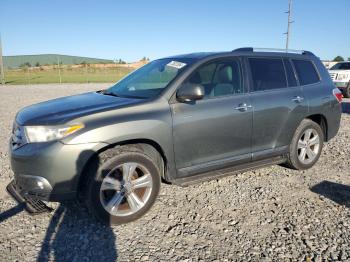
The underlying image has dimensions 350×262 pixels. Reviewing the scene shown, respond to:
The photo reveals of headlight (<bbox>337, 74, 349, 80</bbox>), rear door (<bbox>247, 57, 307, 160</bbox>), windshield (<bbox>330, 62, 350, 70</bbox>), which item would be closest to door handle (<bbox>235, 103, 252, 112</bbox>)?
rear door (<bbox>247, 57, 307, 160</bbox>)

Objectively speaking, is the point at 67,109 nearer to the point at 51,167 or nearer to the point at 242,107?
the point at 51,167

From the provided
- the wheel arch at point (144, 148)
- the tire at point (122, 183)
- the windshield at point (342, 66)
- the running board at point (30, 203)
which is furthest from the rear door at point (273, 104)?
the windshield at point (342, 66)

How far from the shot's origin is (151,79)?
4.20 meters

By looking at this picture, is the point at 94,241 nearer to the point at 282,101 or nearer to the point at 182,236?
the point at 182,236

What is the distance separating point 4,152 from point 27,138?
3.30 metres

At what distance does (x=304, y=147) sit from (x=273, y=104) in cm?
112

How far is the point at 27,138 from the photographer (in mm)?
Answer: 3135

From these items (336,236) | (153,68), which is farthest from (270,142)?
(153,68)

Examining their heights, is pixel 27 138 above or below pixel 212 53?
below

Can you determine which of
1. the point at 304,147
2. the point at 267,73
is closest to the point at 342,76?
the point at 304,147

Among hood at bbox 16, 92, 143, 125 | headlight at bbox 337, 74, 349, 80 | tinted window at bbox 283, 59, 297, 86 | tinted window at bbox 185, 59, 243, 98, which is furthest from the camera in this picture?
headlight at bbox 337, 74, 349, 80

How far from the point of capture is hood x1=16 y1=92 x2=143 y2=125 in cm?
317

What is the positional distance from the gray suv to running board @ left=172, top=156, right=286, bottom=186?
13 millimetres

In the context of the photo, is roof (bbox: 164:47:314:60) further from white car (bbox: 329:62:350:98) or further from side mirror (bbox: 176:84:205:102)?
white car (bbox: 329:62:350:98)
